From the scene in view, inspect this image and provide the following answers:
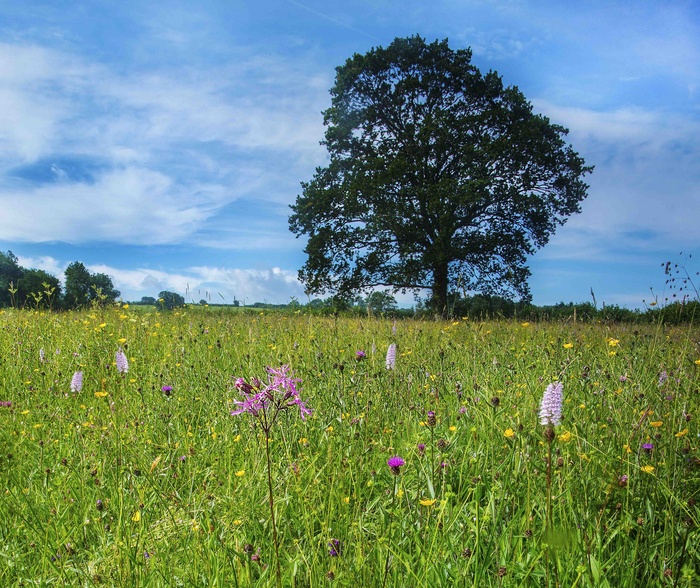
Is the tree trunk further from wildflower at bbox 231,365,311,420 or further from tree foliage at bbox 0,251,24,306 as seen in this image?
tree foliage at bbox 0,251,24,306

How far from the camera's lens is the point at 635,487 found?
89.7 inches

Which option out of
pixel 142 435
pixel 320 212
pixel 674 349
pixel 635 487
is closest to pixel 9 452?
pixel 142 435

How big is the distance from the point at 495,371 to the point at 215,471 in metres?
2.52

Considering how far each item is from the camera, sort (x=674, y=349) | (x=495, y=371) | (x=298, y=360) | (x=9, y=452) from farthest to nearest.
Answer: (x=674, y=349) < (x=298, y=360) < (x=495, y=371) < (x=9, y=452)

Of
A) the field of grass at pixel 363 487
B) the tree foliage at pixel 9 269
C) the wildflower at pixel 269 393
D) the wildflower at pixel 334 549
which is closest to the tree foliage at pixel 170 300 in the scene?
the field of grass at pixel 363 487

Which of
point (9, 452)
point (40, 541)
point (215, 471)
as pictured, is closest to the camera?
point (40, 541)

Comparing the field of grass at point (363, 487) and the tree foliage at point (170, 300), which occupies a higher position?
the tree foliage at point (170, 300)

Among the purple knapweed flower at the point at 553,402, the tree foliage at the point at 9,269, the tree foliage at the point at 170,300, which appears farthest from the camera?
the tree foliage at the point at 9,269

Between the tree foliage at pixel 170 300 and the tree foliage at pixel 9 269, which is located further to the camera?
the tree foliage at pixel 9 269

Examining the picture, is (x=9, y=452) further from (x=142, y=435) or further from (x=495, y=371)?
(x=495, y=371)

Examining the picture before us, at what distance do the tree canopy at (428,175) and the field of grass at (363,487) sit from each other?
1389cm

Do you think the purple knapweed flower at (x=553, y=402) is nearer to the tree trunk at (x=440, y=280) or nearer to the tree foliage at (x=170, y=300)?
the tree foliage at (x=170, y=300)

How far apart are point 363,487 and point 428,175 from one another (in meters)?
17.1

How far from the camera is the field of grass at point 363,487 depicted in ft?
6.03
